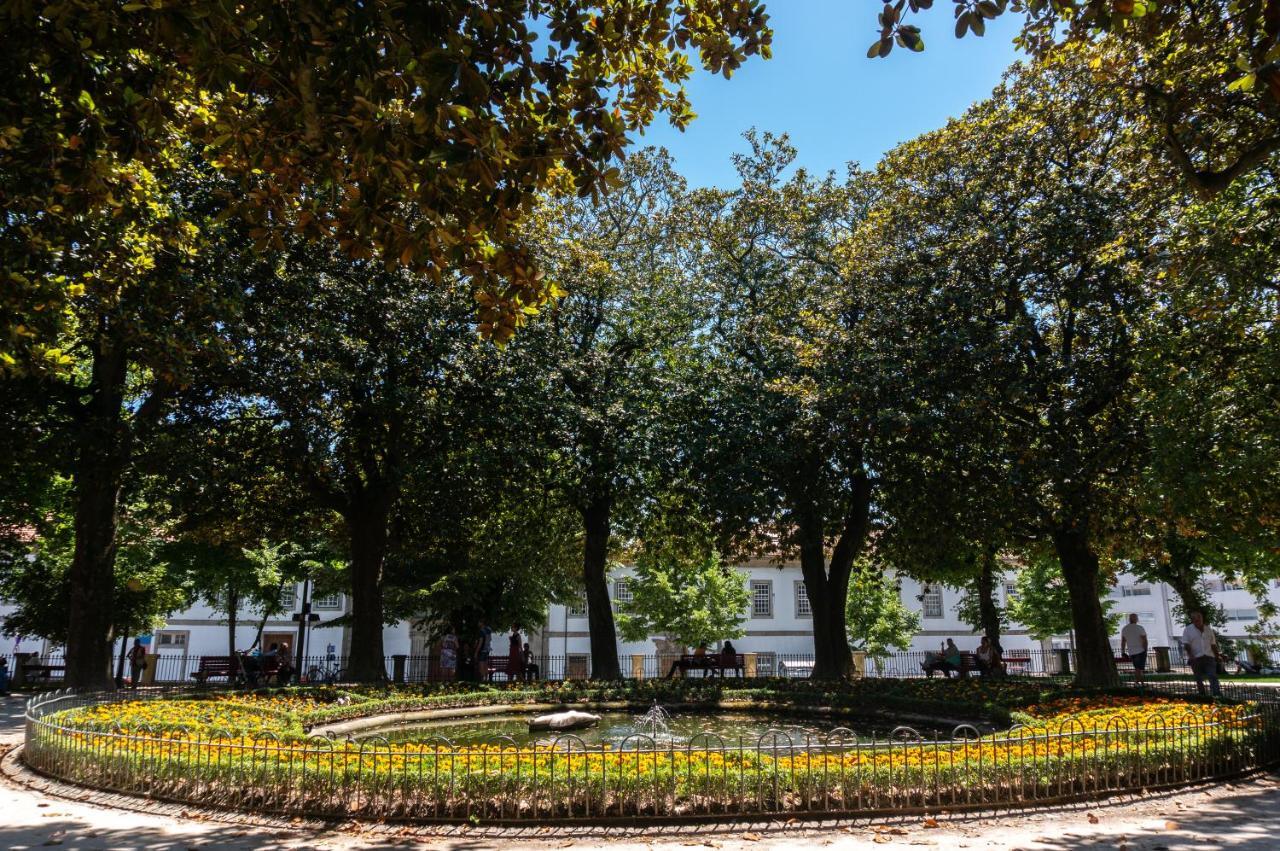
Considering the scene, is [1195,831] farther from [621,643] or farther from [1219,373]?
[621,643]

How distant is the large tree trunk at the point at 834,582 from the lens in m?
22.2

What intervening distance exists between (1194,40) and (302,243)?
16.4 m

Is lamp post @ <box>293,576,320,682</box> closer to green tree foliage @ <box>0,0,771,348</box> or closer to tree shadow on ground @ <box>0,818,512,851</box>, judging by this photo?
tree shadow on ground @ <box>0,818,512,851</box>

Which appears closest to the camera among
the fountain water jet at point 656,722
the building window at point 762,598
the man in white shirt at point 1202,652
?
the fountain water jet at point 656,722

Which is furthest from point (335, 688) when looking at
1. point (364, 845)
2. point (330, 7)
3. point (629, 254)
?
point (330, 7)

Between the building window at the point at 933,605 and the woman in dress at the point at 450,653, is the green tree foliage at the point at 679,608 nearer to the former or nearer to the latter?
the building window at the point at 933,605

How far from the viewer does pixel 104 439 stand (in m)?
16.9

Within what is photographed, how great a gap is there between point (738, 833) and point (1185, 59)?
10141 millimetres

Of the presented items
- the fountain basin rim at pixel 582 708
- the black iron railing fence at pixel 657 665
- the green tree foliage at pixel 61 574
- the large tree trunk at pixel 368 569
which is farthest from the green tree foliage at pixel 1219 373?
the green tree foliage at pixel 61 574

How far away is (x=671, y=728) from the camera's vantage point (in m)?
15.4

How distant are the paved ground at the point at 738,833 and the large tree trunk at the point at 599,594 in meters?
15.5

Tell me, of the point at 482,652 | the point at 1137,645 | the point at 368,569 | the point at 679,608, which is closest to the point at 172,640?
the point at 482,652

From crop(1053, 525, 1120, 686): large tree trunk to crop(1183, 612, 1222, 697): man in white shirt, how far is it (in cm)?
203

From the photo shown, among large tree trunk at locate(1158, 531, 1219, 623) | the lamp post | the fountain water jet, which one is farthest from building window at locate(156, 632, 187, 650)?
large tree trunk at locate(1158, 531, 1219, 623)
